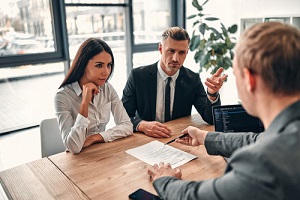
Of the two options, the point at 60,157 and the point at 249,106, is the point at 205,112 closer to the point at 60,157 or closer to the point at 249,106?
the point at 60,157

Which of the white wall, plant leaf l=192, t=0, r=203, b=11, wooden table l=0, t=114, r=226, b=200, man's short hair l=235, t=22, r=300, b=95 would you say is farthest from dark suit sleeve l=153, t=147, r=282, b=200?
plant leaf l=192, t=0, r=203, b=11

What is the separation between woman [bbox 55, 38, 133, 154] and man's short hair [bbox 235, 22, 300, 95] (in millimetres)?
986

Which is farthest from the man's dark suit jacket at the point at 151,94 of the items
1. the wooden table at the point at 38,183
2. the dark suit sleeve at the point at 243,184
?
the dark suit sleeve at the point at 243,184

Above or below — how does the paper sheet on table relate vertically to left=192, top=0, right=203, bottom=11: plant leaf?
below

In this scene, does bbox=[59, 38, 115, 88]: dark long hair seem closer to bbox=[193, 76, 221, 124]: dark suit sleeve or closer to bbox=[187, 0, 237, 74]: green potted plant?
bbox=[193, 76, 221, 124]: dark suit sleeve

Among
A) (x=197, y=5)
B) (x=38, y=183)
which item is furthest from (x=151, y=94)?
(x=197, y=5)

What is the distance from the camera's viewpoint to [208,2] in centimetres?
407

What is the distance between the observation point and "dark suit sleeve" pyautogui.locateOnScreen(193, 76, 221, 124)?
5.95 feet

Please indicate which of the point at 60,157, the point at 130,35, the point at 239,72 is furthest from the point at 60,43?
the point at 239,72

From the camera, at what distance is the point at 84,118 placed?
147 cm

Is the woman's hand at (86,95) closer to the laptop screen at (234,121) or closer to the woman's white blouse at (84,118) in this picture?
the woman's white blouse at (84,118)

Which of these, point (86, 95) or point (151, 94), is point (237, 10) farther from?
point (86, 95)

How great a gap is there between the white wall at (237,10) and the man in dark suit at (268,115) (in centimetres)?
281

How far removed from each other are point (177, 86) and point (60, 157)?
3.46 ft
